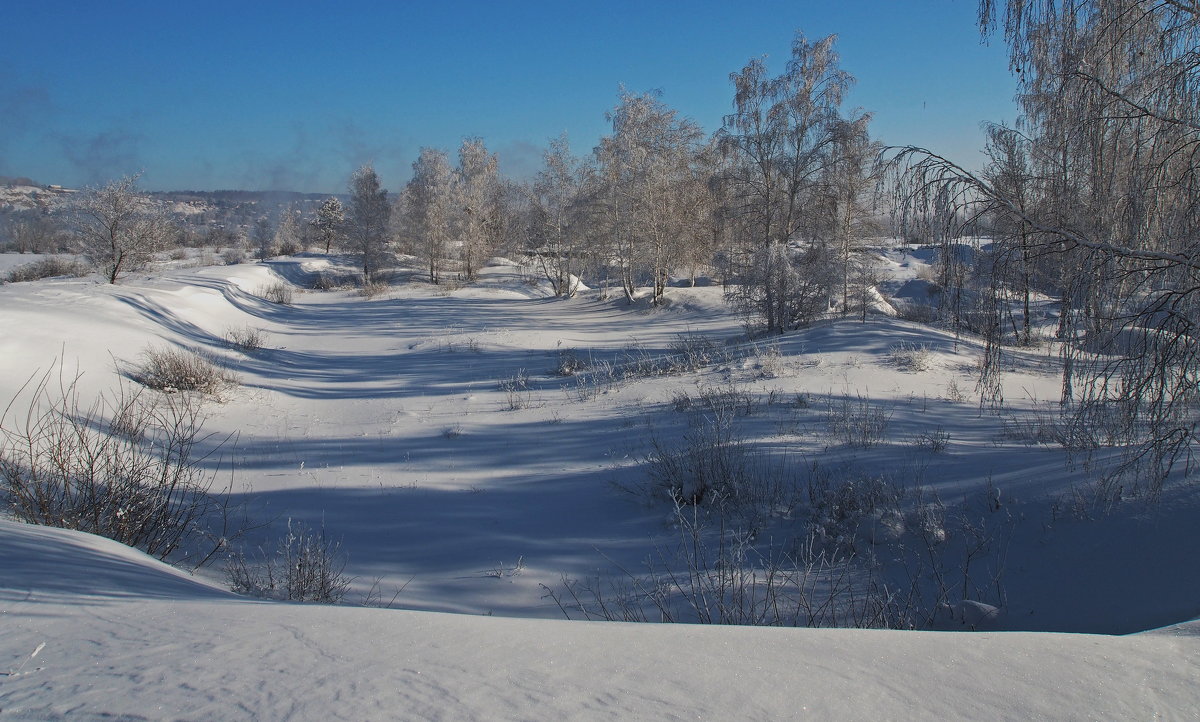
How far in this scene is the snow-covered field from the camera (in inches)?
56.3

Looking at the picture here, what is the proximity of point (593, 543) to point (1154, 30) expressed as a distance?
178 inches

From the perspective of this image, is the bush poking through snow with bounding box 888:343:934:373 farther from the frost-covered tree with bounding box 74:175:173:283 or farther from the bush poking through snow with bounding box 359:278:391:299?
the bush poking through snow with bounding box 359:278:391:299

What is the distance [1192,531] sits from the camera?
3303 millimetres

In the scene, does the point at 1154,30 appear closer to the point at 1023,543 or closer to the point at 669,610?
the point at 1023,543

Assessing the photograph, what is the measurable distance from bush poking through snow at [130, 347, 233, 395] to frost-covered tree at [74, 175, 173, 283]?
15237 millimetres

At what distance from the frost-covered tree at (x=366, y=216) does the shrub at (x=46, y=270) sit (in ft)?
45.9

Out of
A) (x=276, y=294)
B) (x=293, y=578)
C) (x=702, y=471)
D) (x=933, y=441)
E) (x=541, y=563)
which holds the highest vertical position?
(x=276, y=294)

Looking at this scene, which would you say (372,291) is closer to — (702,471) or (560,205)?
(560,205)

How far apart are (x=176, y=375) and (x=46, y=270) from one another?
24.0 metres

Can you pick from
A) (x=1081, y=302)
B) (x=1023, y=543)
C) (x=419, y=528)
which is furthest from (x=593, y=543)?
(x=1081, y=302)

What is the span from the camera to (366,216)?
38156mm

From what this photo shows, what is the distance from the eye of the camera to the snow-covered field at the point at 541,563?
143 centimetres

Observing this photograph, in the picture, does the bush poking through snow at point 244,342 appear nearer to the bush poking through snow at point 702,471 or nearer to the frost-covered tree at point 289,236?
the bush poking through snow at point 702,471

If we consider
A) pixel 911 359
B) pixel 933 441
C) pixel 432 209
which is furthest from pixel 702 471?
pixel 432 209
